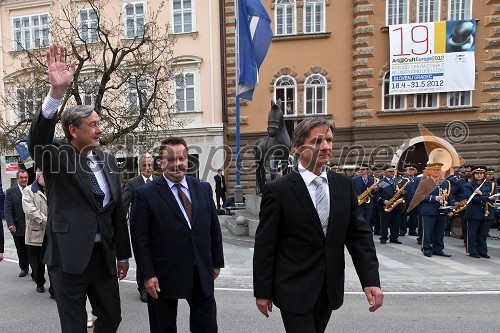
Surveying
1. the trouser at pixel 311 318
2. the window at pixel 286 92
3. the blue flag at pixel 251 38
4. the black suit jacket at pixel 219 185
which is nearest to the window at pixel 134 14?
the window at pixel 286 92

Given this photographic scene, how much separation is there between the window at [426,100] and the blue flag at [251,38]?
8.43m

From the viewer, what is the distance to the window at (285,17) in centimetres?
1753

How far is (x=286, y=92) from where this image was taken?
17.9 metres

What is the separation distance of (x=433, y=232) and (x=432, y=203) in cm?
68

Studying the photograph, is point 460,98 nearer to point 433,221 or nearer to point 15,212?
point 433,221

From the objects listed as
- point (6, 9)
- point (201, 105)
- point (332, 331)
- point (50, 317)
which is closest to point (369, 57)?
point (201, 105)

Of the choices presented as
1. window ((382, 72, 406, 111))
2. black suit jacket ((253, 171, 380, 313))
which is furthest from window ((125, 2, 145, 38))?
black suit jacket ((253, 171, 380, 313))

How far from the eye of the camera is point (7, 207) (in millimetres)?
6543

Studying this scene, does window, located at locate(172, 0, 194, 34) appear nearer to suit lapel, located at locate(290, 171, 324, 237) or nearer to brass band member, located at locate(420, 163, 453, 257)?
brass band member, located at locate(420, 163, 453, 257)

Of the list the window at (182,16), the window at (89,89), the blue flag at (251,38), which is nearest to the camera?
the blue flag at (251,38)

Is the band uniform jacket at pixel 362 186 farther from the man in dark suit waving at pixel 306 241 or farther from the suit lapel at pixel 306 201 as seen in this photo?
the suit lapel at pixel 306 201

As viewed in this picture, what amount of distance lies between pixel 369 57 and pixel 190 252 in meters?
16.5

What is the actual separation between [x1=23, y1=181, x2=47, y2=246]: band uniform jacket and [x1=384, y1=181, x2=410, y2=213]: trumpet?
7907mm

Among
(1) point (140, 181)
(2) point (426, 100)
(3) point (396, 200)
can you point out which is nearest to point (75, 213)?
(1) point (140, 181)
